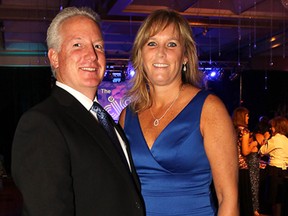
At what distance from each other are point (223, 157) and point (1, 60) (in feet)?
34.7

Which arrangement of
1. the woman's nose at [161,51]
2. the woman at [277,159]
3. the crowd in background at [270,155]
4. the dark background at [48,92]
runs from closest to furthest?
the woman's nose at [161,51]
the crowd in background at [270,155]
the woman at [277,159]
the dark background at [48,92]

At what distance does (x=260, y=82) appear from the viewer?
12781 mm

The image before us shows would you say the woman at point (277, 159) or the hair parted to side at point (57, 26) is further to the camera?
the woman at point (277, 159)

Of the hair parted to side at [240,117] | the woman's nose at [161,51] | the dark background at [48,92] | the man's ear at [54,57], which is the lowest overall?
the hair parted to side at [240,117]

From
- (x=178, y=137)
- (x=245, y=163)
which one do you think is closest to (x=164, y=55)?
(x=178, y=137)

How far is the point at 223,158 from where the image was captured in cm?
193

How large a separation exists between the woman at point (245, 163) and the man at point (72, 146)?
429 centimetres

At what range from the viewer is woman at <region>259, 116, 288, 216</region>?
620cm

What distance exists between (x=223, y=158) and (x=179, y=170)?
0.25 meters

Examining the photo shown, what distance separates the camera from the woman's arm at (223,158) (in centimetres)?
193

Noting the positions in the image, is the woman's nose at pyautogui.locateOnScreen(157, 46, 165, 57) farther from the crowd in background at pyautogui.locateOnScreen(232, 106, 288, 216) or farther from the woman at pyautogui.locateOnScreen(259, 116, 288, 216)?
the woman at pyautogui.locateOnScreen(259, 116, 288, 216)

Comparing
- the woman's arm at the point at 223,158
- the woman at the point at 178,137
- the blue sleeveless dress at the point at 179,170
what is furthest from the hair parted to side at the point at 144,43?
the woman's arm at the point at 223,158

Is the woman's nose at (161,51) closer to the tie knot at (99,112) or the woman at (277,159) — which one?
the tie knot at (99,112)

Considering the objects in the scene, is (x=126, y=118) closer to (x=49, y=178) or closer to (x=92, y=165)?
(x=92, y=165)
